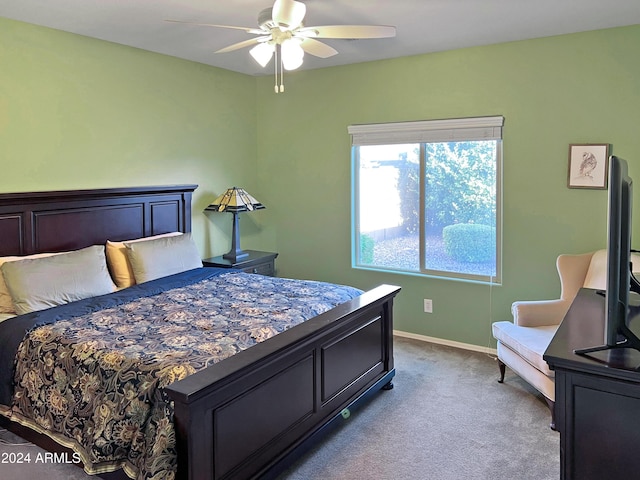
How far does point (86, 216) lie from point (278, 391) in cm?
222

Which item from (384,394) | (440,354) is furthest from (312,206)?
(384,394)

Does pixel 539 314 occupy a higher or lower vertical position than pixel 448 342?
higher

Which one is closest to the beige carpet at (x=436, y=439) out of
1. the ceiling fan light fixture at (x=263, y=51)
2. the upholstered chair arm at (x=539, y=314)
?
the upholstered chair arm at (x=539, y=314)

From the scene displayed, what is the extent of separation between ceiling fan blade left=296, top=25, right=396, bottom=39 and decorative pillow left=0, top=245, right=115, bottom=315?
2014mm

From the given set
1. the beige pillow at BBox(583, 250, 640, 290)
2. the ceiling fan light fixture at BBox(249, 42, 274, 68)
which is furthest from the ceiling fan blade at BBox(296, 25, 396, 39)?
the beige pillow at BBox(583, 250, 640, 290)

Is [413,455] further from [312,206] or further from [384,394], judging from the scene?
[312,206]

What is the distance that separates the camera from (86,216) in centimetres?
382

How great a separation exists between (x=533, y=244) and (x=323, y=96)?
232cm

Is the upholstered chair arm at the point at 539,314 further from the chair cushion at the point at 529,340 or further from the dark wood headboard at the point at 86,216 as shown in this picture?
the dark wood headboard at the point at 86,216

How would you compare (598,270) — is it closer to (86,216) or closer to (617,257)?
(617,257)

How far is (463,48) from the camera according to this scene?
4.14 m

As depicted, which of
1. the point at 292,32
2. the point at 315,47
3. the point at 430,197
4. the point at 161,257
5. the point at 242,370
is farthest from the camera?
the point at 430,197

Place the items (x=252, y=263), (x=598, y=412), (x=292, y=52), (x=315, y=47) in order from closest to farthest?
(x=598, y=412) → (x=292, y=52) → (x=315, y=47) → (x=252, y=263)

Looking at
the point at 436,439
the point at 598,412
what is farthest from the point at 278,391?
the point at 598,412
